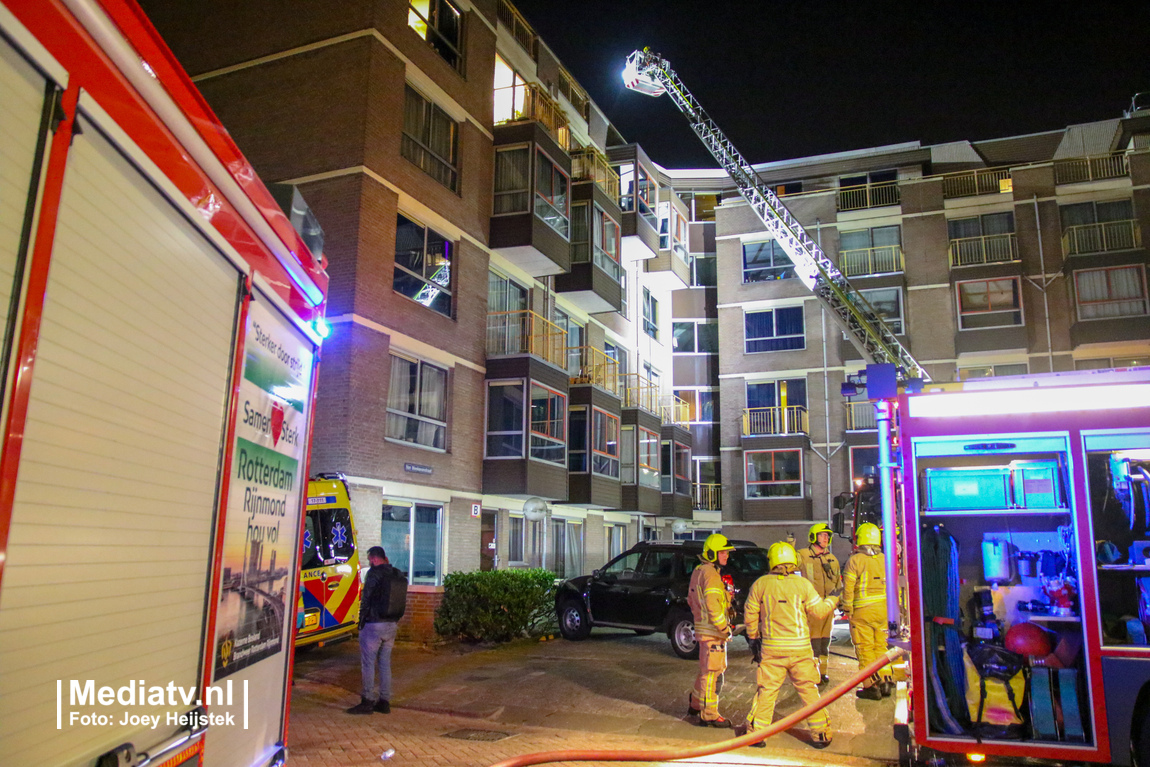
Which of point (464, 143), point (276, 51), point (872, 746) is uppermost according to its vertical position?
point (276, 51)

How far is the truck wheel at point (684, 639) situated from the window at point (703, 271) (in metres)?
24.9

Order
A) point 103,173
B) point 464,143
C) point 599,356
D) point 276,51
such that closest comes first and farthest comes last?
point 103,173
point 276,51
point 464,143
point 599,356

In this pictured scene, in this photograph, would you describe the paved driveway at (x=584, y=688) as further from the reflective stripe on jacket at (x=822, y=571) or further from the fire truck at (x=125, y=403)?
the fire truck at (x=125, y=403)

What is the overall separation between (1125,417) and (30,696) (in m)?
6.38

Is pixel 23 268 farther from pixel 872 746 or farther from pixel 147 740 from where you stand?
pixel 872 746

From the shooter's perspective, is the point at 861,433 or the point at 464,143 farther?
the point at 861,433

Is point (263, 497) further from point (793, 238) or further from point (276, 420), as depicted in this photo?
point (793, 238)

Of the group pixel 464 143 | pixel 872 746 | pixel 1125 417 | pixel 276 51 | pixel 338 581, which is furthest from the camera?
pixel 464 143

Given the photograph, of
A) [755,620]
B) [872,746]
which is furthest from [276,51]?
[872,746]

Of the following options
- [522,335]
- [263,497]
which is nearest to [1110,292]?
[522,335]

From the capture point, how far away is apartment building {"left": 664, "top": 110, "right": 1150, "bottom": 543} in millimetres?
29625

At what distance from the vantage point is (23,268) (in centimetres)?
192

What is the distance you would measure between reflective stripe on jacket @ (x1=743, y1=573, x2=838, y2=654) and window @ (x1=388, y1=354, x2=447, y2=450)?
398 inches

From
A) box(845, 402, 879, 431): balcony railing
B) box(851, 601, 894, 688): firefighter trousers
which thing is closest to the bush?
box(851, 601, 894, 688): firefighter trousers
